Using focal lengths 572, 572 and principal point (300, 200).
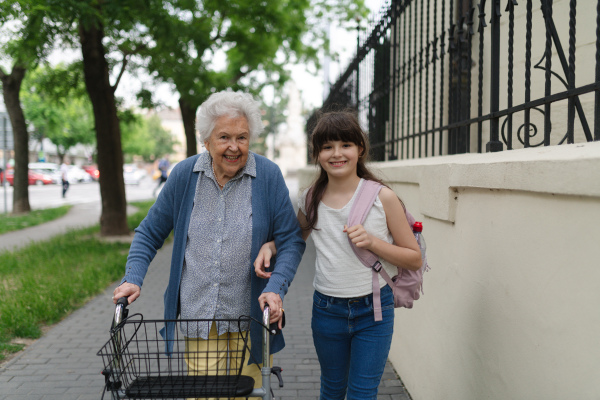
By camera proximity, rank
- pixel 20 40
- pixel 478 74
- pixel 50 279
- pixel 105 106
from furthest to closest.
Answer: pixel 105 106 → pixel 20 40 → pixel 50 279 → pixel 478 74

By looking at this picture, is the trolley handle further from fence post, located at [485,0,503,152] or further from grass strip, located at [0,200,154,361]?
grass strip, located at [0,200,154,361]

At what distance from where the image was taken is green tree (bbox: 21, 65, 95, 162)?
43.8ft

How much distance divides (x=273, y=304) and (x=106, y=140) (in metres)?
9.20

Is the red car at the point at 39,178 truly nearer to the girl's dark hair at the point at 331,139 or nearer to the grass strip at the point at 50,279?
the grass strip at the point at 50,279

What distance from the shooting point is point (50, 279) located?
691 centimetres

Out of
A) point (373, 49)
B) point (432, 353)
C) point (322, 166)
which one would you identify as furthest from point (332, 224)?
point (373, 49)

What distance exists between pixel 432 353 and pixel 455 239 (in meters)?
0.79

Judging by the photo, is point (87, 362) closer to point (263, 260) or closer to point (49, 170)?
point (263, 260)

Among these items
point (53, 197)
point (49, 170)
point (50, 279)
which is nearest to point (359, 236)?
point (50, 279)

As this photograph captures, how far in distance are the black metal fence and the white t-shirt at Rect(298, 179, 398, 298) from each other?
576 millimetres

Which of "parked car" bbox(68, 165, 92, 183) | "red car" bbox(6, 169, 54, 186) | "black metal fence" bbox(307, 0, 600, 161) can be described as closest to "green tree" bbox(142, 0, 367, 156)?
"black metal fence" bbox(307, 0, 600, 161)

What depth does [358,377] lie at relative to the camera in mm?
2445

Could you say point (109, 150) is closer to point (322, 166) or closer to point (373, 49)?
A: point (373, 49)

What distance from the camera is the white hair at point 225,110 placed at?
2455mm
